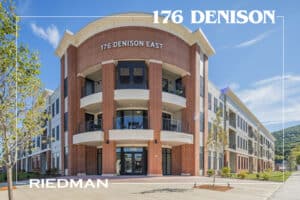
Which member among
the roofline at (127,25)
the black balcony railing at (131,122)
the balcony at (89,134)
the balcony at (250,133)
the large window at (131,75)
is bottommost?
the balcony at (250,133)

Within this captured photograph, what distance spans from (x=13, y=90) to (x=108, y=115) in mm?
22948

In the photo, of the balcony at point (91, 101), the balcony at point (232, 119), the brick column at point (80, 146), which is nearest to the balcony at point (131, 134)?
the balcony at point (91, 101)

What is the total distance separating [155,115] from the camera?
32.1 metres

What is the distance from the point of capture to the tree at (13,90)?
9109mm

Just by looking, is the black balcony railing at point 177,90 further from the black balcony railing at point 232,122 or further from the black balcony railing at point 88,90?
the black balcony railing at point 232,122

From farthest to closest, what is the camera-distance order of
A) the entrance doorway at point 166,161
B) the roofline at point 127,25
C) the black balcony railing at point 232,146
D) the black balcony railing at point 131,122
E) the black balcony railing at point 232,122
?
the black balcony railing at point 232,122 < the black balcony railing at point 232,146 < the entrance doorway at point 166,161 < the black balcony railing at point 131,122 < the roofline at point 127,25

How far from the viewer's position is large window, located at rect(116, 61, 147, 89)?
109 feet

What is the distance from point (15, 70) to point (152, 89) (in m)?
23.3

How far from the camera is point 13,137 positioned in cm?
936

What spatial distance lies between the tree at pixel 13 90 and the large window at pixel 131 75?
23509mm

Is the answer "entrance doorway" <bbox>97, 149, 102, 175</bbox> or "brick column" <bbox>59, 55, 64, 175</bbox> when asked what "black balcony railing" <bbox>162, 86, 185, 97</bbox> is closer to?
"entrance doorway" <bbox>97, 149, 102, 175</bbox>

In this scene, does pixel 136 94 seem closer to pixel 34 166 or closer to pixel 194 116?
pixel 194 116

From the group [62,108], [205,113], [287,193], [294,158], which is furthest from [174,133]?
[294,158]

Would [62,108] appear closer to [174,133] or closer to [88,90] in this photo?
[88,90]
